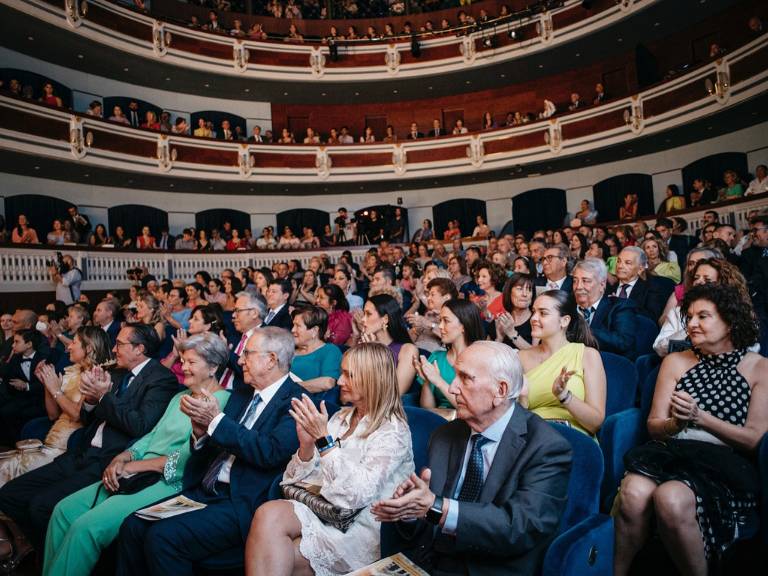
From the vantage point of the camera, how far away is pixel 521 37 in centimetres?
1227

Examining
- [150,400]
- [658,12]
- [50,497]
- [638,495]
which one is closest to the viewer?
[638,495]

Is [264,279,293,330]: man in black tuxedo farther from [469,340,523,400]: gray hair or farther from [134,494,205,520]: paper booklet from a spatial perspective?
[469,340,523,400]: gray hair

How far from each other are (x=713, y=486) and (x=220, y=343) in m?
2.06

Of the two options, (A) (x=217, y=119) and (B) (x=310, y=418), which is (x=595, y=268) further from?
(A) (x=217, y=119)

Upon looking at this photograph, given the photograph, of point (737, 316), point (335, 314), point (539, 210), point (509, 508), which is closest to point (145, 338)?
point (335, 314)

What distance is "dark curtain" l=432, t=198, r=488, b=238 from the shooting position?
1499 cm

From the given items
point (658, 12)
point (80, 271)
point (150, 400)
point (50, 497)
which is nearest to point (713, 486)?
point (150, 400)

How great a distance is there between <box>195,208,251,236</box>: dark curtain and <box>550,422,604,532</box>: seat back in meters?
13.4

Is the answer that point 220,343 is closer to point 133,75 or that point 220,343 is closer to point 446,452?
point 446,452

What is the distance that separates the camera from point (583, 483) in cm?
174

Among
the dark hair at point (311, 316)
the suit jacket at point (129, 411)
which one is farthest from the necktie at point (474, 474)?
the dark hair at point (311, 316)

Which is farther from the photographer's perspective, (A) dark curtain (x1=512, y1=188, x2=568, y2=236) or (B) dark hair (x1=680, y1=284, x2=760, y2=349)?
(A) dark curtain (x1=512, y1=188, x2=568, y2=236)

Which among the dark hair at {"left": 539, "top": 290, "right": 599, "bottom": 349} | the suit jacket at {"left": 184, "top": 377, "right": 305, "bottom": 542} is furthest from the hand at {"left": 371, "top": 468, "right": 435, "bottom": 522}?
the dark hair at {"left": 539, "top": 290, "right": 599, "bottom": 349}

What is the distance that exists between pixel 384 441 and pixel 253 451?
56 centimetres
